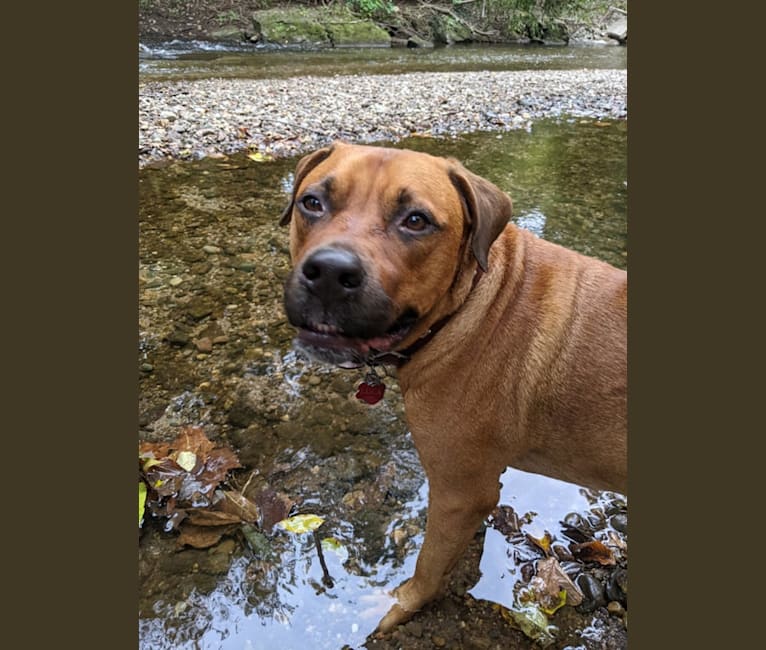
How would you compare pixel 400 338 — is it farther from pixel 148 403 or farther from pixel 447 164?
pixel 148 403

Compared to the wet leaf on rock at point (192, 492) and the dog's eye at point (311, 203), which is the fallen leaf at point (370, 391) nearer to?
the dog's eye at point (311, 203)

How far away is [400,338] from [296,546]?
1499 mm

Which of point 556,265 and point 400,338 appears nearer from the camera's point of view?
Answer: point 400,338

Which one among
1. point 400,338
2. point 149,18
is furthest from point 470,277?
point 149,18

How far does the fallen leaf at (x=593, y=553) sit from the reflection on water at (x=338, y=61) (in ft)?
54.7

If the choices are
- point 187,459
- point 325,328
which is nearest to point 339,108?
point 187,459

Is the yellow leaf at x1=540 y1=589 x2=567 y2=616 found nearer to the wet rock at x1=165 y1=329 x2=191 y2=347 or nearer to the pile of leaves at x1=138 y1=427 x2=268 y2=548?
the pile of leaves at x1=138 y1=427 x2=268 y2=548

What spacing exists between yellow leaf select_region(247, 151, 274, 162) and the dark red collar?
6949 mm

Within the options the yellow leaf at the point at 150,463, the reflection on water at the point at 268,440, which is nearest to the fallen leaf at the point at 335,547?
the reflection on water at the point at 268,440

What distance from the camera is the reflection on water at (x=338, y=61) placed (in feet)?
58.6

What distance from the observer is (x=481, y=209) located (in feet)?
8.18

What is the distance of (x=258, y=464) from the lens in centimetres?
355

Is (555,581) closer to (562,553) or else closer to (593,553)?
(562,553)

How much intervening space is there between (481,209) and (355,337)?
0.86m
